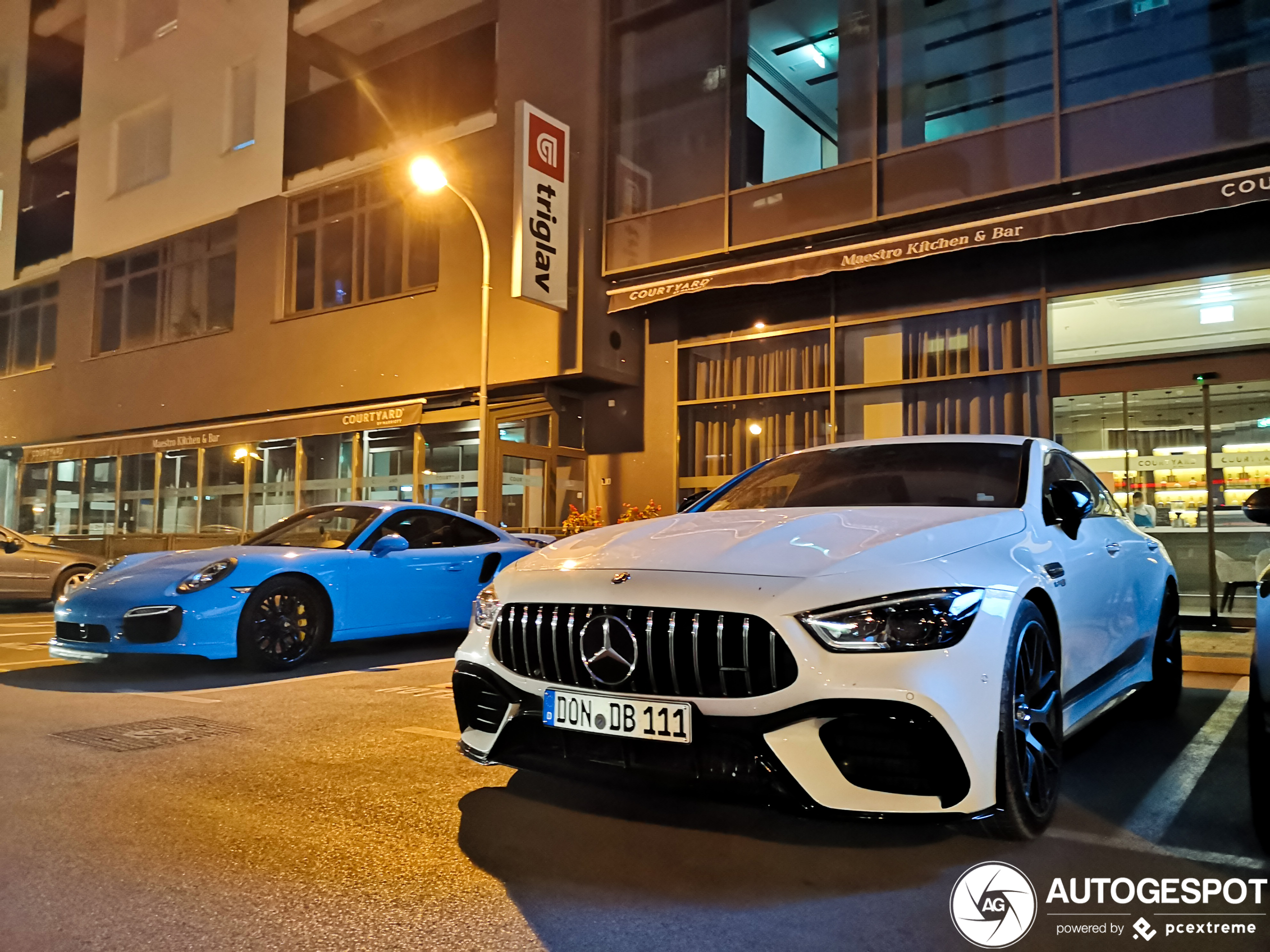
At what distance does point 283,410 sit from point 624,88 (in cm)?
927

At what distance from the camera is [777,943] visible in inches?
91.1

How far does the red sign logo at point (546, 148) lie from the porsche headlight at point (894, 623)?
1238 centimetres

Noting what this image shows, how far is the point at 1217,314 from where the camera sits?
1031 cm

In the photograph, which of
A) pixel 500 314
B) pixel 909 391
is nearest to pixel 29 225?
pixel 500 314

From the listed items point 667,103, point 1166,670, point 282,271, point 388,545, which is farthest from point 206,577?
point 282,271

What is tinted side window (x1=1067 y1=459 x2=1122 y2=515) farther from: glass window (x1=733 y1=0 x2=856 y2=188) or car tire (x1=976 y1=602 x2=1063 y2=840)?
glass window (x1=733 y1=0 x2=856 y2=188)

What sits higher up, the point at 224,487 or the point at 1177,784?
the point at 224,487

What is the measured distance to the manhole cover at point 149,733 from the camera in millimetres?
4477

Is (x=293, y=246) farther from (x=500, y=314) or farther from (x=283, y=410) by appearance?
(x=500, y=314)

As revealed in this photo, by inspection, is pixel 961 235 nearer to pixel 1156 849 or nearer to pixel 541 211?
pixel 541 211

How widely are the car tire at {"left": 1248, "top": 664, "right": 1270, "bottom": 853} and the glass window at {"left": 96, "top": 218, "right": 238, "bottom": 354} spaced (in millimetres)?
20557

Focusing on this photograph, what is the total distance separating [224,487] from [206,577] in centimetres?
1535

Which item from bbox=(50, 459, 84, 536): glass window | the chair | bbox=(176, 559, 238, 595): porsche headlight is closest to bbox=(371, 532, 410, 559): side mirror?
bbox=(176, 559, 238, 595): porsche headlight

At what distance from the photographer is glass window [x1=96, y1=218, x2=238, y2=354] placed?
2078 centimetres
